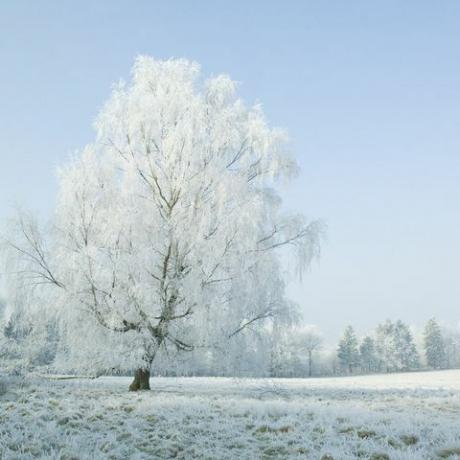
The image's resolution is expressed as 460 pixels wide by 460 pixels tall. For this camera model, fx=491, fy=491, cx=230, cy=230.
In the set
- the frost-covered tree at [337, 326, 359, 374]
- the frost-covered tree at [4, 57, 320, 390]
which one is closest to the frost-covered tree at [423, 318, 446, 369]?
the frost-covered tree at [337, 326, 359, 374]

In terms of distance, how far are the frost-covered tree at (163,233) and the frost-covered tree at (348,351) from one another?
7457cm

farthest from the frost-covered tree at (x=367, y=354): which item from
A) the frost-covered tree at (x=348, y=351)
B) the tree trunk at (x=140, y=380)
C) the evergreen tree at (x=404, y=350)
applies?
the tree trunk at (x=140, y=380)

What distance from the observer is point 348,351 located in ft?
283

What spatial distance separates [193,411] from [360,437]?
3.66 meters

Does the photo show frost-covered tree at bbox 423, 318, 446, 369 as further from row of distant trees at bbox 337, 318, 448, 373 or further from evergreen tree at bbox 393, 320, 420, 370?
evergreen tree at bbox 393, 320, 420, 370

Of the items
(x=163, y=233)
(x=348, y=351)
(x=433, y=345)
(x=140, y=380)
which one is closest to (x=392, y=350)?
(x=433, y=345)

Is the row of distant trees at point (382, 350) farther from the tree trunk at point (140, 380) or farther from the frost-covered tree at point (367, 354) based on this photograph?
the tree trunk at point (140, 380)

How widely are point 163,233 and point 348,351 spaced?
7758cm

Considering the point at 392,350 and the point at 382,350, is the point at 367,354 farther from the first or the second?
the point at 392,350

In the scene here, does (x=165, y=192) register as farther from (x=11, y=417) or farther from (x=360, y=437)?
(x=360, y=437)

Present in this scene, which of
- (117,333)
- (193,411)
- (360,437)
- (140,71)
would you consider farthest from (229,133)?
(360,437)

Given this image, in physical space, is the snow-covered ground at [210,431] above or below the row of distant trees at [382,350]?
below

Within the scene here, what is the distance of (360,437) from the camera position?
8.24 metres

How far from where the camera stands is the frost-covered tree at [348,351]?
8612 cm
